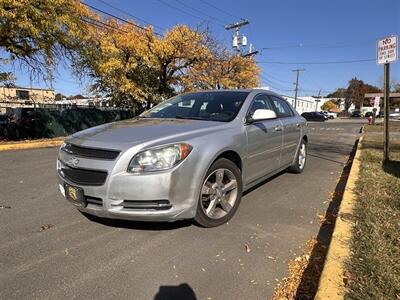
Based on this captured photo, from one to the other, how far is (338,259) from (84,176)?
8.25 ft

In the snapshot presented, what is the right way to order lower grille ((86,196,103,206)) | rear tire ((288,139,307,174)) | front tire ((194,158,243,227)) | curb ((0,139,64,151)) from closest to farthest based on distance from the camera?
1. lower grille ((86,196,103,206))
2. front tire ((194,158,243,227))
3. rear tire ((288,139,307,174))
4. curb ((0,139,64,151))

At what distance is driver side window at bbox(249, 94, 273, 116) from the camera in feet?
17.1

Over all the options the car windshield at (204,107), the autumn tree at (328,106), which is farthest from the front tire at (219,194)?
the autumn tree at (328,106)

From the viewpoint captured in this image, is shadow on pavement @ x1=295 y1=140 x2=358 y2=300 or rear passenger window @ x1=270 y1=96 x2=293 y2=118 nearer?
shadow on pavement @ x1=295 y1=140 x2=358 y2=300

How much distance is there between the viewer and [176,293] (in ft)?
9.91

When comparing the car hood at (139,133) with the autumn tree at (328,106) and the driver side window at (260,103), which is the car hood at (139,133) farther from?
the autumn tree at (328,106)

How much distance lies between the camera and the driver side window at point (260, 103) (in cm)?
521

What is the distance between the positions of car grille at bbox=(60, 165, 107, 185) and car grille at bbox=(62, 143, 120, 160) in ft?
0.50

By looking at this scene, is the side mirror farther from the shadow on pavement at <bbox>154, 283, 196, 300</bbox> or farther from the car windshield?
the shadow on pavement at <bbox>154, 283, 196, 300</bbox>

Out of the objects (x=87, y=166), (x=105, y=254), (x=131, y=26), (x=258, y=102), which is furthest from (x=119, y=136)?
(x=131, y=26)

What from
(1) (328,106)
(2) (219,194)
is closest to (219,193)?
(2) (219,194)

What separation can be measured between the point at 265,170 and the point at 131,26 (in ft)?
66.7

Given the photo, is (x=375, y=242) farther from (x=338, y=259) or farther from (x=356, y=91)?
(x=356, y=91)

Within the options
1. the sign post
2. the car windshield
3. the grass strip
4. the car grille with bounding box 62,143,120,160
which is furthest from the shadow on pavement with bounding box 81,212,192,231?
the sign post
